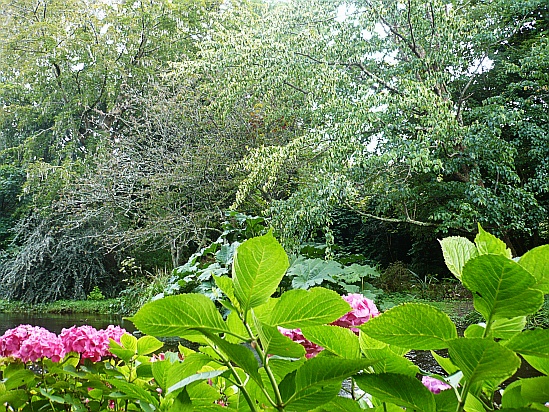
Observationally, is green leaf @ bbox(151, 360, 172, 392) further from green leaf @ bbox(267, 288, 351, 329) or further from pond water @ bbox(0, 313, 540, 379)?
pond water @ bbox(0, 313, 540, 379)

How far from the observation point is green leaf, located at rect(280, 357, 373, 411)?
185 mm

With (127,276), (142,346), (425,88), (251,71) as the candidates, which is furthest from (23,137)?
(142,346)

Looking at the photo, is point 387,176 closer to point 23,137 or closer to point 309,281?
point 309,281

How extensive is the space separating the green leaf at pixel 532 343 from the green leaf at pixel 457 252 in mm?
37

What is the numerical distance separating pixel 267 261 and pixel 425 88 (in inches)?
142

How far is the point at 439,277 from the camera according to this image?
535 centimetres

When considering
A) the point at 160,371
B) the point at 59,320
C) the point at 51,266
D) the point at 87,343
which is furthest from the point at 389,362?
the point at 51,266

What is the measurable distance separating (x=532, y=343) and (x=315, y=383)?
8 centimetres

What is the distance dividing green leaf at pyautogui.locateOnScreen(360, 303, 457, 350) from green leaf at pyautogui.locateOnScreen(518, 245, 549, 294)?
0.03 meters

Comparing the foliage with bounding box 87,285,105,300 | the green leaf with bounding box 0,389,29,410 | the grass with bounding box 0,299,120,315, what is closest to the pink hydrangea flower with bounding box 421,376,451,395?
the green leaf with bounding box 0,389,29,410

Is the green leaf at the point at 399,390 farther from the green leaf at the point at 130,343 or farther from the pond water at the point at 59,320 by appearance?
the pond water at the point at 59,320

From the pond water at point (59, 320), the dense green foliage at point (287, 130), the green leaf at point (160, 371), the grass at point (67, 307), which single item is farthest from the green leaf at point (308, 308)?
the grass at point (67, 307)

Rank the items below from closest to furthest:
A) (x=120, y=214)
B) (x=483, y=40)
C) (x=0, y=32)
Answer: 1. (x=483, y=40)
2. (x=120, y=214)
3. (x=0, y=32)

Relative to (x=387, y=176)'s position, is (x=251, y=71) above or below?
above
